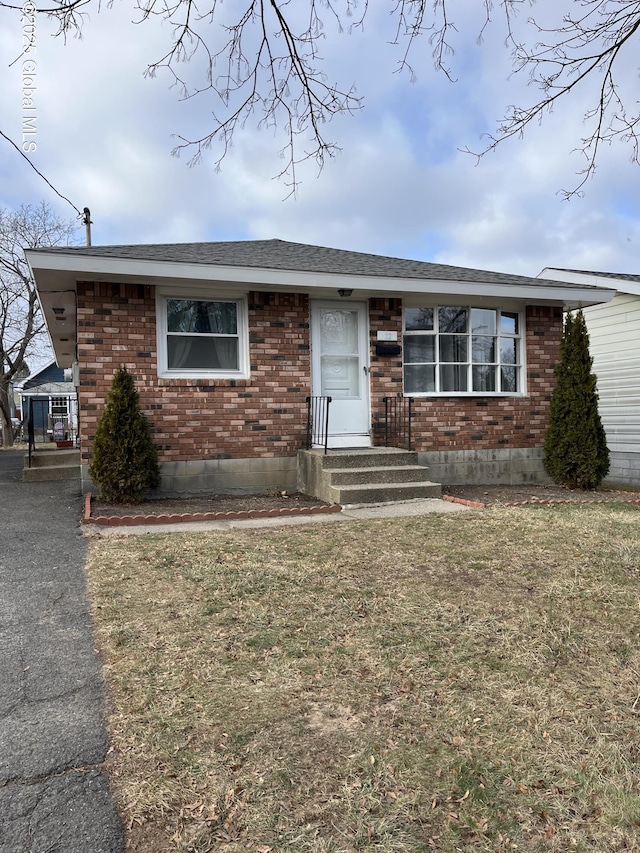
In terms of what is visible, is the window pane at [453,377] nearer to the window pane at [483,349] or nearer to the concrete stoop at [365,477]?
the window pane at [483,349]

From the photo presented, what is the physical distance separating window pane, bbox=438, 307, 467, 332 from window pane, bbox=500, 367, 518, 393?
3.36 ft

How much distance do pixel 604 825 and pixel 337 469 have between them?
232 inches

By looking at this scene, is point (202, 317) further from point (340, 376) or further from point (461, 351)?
point (461, 351)

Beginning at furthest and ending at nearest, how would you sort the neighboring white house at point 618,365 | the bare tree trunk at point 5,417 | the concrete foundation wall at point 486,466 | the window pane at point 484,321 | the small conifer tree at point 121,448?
the bare tree trunk at point 5,417, the neighboring white house at point 618,365, the window pane at point 484,321, the concrete foundation wall at point 486,466, the small conifer tree at point 121,448

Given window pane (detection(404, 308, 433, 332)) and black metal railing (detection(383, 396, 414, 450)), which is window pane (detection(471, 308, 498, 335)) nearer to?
window pane (detection(404, 308, 433, 332))

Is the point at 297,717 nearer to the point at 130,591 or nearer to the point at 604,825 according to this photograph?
the point at 604,825

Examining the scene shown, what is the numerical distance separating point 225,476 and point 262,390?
131cm

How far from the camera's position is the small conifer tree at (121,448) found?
22.8 feet

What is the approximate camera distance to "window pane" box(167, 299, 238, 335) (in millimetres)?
7934

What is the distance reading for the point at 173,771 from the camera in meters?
1.90

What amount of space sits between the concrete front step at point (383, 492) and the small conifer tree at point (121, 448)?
2.42 metres

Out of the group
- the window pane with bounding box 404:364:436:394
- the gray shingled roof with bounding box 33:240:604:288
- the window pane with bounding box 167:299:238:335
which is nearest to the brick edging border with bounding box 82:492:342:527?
the window pane with bounding box 167:299:238:335

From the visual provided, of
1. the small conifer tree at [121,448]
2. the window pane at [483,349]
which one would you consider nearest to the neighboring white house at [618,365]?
the window pane at [483,349]

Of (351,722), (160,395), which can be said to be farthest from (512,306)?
(351,722)
